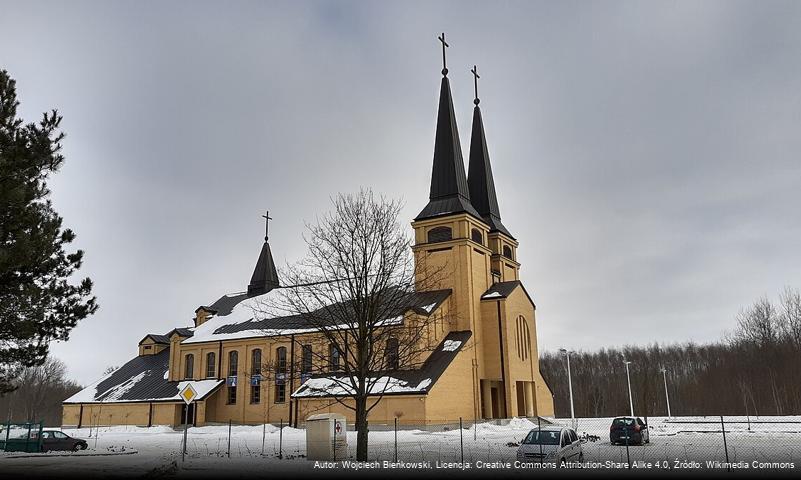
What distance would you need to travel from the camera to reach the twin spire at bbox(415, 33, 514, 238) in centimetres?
4809

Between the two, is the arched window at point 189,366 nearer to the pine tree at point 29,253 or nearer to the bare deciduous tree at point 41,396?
the pine tree at point 29,253

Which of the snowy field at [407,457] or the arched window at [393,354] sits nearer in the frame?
the snowy field at [407,457]

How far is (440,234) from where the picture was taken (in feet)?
155

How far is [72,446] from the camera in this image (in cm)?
2892

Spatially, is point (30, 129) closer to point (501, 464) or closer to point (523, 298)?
point (501, 464)

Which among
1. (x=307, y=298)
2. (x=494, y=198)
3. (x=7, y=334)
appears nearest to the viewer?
(x=7, y=334)

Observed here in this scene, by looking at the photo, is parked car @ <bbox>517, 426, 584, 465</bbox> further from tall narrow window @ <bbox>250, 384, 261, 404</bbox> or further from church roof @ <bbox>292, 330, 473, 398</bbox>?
tall narrow window @ <bbox>250, 384, 261, 404</bbox>

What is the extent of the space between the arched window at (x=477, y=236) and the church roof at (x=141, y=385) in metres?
23.4

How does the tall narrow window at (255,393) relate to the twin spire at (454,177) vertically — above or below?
below

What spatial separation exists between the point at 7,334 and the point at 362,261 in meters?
12.5

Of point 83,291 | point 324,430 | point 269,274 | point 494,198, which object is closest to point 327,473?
point 324,430

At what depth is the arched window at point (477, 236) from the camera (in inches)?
1874

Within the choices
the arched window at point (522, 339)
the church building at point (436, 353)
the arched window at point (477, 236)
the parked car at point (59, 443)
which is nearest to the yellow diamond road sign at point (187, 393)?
the parked car at point (59, 443)

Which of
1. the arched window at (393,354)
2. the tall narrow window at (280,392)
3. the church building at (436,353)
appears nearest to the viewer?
the arched window at (393,354)
